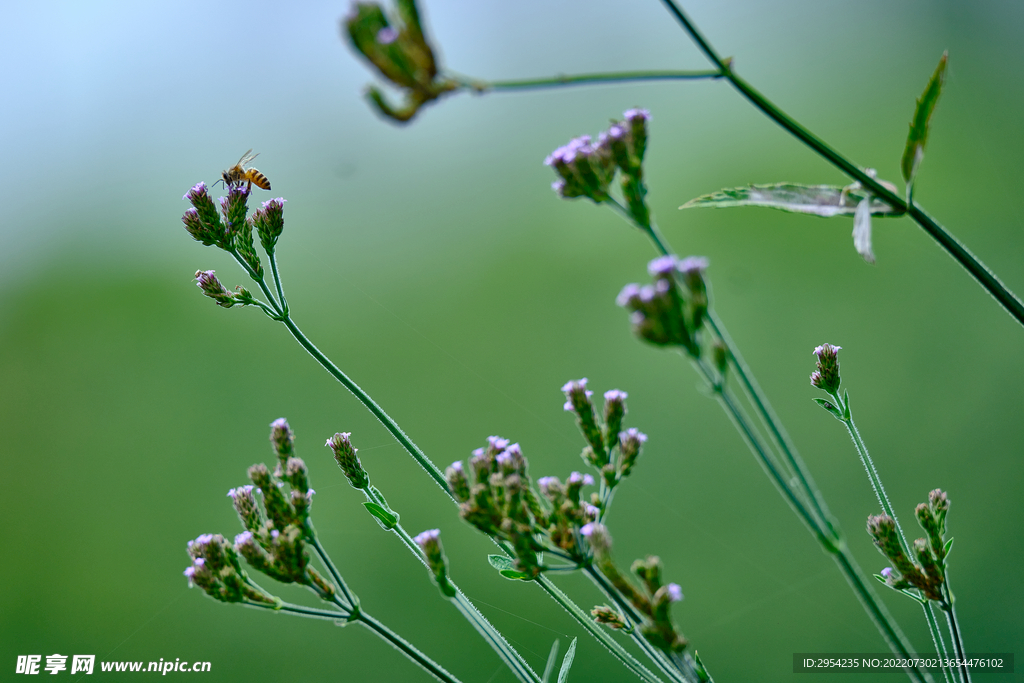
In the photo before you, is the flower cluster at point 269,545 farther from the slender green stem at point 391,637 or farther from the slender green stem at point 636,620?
the slender green stem at point 636,620

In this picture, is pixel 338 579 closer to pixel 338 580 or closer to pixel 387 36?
pixel 338 580

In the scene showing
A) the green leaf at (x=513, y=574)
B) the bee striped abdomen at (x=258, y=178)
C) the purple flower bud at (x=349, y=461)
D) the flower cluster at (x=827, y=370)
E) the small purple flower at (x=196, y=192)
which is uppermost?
the bee striped abdomen at (x=258, y=178)

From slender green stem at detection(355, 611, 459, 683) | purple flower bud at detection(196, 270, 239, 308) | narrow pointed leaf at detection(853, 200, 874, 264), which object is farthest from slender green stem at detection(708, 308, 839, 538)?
purple flower bud at detection(196, 270, 239, 308)

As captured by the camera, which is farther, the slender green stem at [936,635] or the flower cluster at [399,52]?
the slender green stem at [936,635]

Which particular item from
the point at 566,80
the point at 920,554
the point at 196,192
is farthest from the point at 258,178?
the point at 920,554

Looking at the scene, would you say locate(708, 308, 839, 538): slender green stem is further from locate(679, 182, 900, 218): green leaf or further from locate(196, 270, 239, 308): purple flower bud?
locate(196, 270, 239, 308): purple flower bud

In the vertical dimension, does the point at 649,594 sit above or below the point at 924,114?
below

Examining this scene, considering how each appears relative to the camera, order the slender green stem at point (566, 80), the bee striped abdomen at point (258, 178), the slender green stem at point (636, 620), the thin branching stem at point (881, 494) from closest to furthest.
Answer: the slender green stem at point (566, 80) < the slender green stem at point (636, 620) < the thin branching stem at point (881, 494) < the bee striped abdomen at point (258, 178)

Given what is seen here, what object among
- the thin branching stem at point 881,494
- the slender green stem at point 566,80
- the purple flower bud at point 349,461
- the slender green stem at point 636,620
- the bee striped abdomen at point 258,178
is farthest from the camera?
the bee striped abdomen at point 258,178

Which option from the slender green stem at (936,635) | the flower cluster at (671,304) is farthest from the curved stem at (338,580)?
the slender green stem at (936,635)
